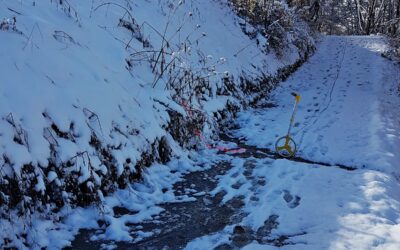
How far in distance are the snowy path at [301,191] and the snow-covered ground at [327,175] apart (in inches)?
0.5

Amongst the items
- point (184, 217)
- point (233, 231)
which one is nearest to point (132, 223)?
point (184, 217)

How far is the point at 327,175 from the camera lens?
6.17m

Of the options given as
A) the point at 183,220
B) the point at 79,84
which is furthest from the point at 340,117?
the point at 79,84

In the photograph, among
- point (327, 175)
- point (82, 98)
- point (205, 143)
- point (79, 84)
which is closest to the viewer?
point (82, 98)

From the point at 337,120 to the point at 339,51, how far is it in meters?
13.7

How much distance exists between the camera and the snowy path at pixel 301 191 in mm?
4418

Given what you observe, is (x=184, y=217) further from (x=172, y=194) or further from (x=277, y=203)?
(x=277, y=203)

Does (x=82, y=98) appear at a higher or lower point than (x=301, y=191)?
higher

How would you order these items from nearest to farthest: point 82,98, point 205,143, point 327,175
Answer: point 82,98 → point 327,175 → point 205,143

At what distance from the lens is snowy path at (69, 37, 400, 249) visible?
174 inches

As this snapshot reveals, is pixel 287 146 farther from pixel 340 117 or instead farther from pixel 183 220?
pixel 183 220

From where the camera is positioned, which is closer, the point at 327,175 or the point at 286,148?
the point at 327,175

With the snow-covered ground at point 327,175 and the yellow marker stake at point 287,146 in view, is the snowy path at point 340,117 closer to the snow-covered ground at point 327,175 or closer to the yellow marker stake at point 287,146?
the snow-covered ground at point 327,175

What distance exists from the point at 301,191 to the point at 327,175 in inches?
31.3
